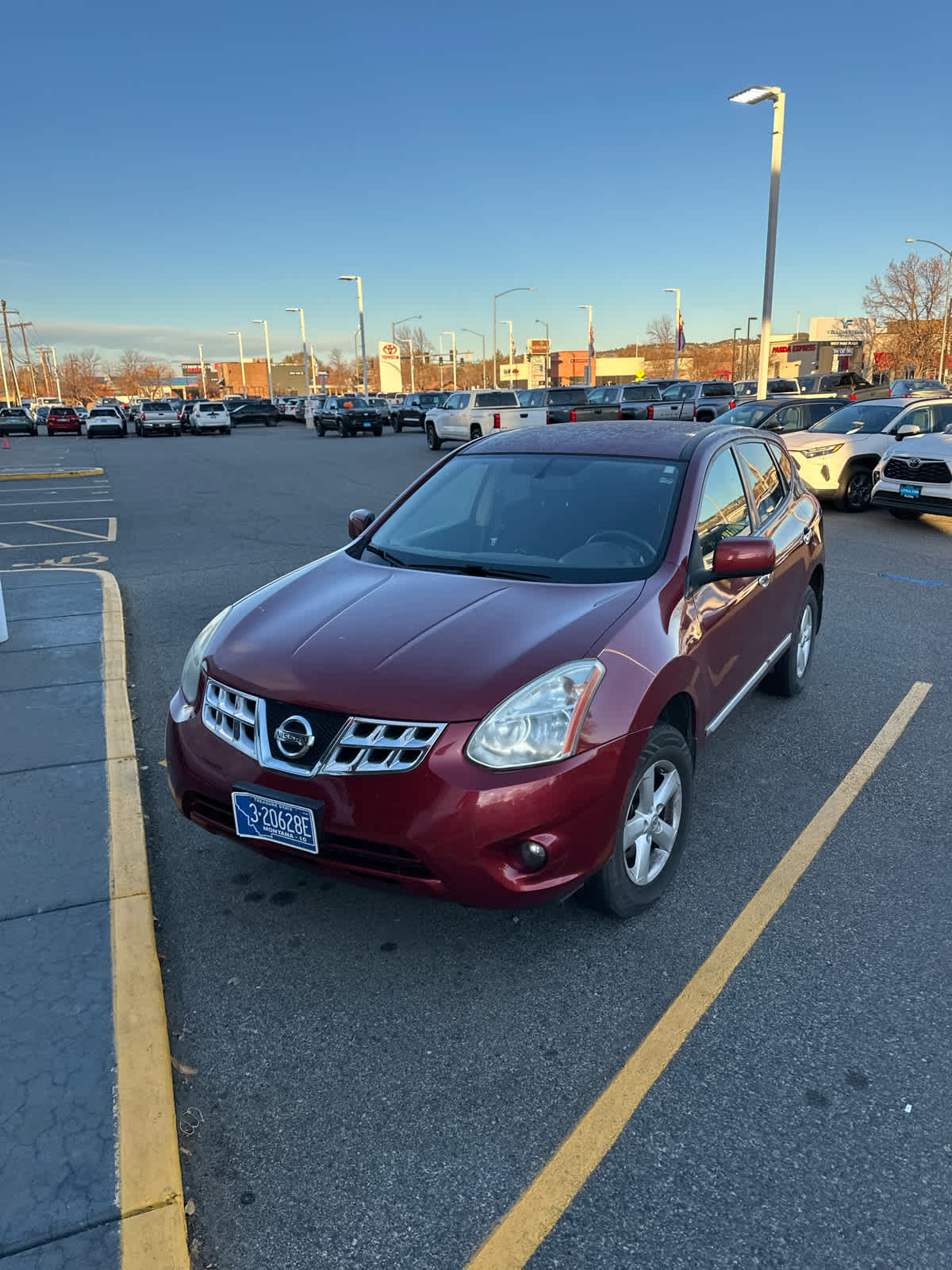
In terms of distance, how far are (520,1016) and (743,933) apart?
92cm

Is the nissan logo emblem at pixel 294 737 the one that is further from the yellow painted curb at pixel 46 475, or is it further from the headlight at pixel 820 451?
the yellow painted curb at pixel 46 475

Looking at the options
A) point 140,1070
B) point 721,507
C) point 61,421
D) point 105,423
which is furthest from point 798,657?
point 61,421

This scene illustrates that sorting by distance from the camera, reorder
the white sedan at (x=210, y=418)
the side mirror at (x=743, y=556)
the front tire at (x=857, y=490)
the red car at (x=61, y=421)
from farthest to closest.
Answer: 1. the red car at (x=61, y=421)
2. the white sedan at (x=210, y=418)
3. the front tire at (x=857, y=490)
4. the side mirror at (x=743, y=556)

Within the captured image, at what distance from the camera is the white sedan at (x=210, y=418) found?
46.2 meters

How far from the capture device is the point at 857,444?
13797mm

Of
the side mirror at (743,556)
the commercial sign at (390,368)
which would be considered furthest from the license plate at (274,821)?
the commercial sign at (390,368)

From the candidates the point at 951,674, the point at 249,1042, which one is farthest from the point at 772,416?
the point at 249,1042

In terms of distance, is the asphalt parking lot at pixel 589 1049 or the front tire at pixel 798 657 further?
the front tire at pixel 798 657

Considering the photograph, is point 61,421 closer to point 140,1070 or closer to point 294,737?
point 294,737

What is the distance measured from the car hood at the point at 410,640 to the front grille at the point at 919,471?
33.3 feet

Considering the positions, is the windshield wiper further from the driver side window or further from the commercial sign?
the commercial sign

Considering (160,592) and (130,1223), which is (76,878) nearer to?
(130,1223)

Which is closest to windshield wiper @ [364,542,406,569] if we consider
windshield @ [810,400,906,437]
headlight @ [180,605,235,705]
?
headlight @ [180,605,235,705]

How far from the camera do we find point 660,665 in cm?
316
